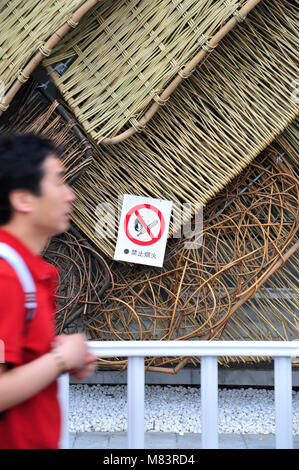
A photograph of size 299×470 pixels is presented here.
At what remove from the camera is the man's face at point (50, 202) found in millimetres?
734

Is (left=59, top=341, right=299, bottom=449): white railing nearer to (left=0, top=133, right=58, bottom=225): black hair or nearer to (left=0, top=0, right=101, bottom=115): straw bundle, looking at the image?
(left=0, top=133, right=58, bottom=225): black hair

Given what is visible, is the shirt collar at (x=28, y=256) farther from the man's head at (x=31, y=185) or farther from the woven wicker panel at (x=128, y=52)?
the woven wicker panel at (x=128, y=52)

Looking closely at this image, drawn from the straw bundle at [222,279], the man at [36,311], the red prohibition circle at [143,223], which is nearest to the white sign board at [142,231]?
the red prohibition circle at [143,223]

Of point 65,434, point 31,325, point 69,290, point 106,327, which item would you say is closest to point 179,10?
point 69,290

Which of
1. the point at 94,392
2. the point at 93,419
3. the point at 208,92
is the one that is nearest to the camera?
the point at 208,92

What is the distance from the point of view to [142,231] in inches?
87.1

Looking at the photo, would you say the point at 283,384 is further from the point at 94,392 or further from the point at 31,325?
the point at 94,392

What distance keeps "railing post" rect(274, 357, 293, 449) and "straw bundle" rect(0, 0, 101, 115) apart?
3.87 feet

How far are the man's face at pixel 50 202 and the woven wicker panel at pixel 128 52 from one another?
1.26 metres

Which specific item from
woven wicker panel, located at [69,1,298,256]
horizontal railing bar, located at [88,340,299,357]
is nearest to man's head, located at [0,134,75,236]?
horizontal railing bar, located at [88,340,299,357]

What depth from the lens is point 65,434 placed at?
1.20m

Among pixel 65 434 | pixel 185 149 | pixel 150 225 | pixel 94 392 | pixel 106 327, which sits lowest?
pixel 65 434

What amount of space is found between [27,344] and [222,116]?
5.36ft

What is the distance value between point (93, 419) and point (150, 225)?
804mm
